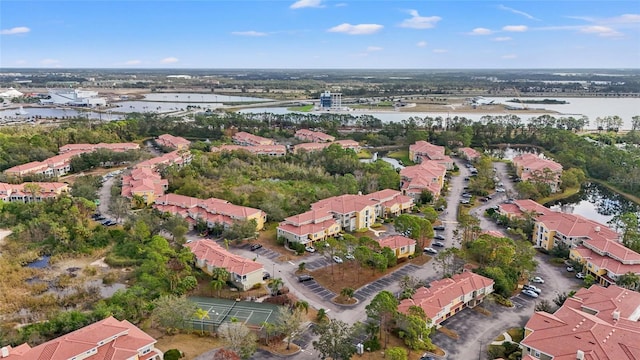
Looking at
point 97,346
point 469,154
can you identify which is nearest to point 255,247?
point 97,346

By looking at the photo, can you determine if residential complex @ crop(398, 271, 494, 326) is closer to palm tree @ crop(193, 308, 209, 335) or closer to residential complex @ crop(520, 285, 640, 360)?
residential complex @ crop(520, 285, 640, 360)

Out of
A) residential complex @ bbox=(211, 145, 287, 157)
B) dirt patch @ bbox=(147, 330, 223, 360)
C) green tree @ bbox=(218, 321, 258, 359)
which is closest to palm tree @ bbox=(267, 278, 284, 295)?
dirt patch @ bbox=(147, 330, 223, 360)

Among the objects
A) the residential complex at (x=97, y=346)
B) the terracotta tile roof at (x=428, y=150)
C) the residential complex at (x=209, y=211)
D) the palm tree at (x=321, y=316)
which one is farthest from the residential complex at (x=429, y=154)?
the residential complex at (x=97, y=346)

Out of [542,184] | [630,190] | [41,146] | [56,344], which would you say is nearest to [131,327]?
[56,344]

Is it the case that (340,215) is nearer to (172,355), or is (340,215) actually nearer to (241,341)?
(241,341)

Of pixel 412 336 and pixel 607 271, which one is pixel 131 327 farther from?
pixel 607 271
